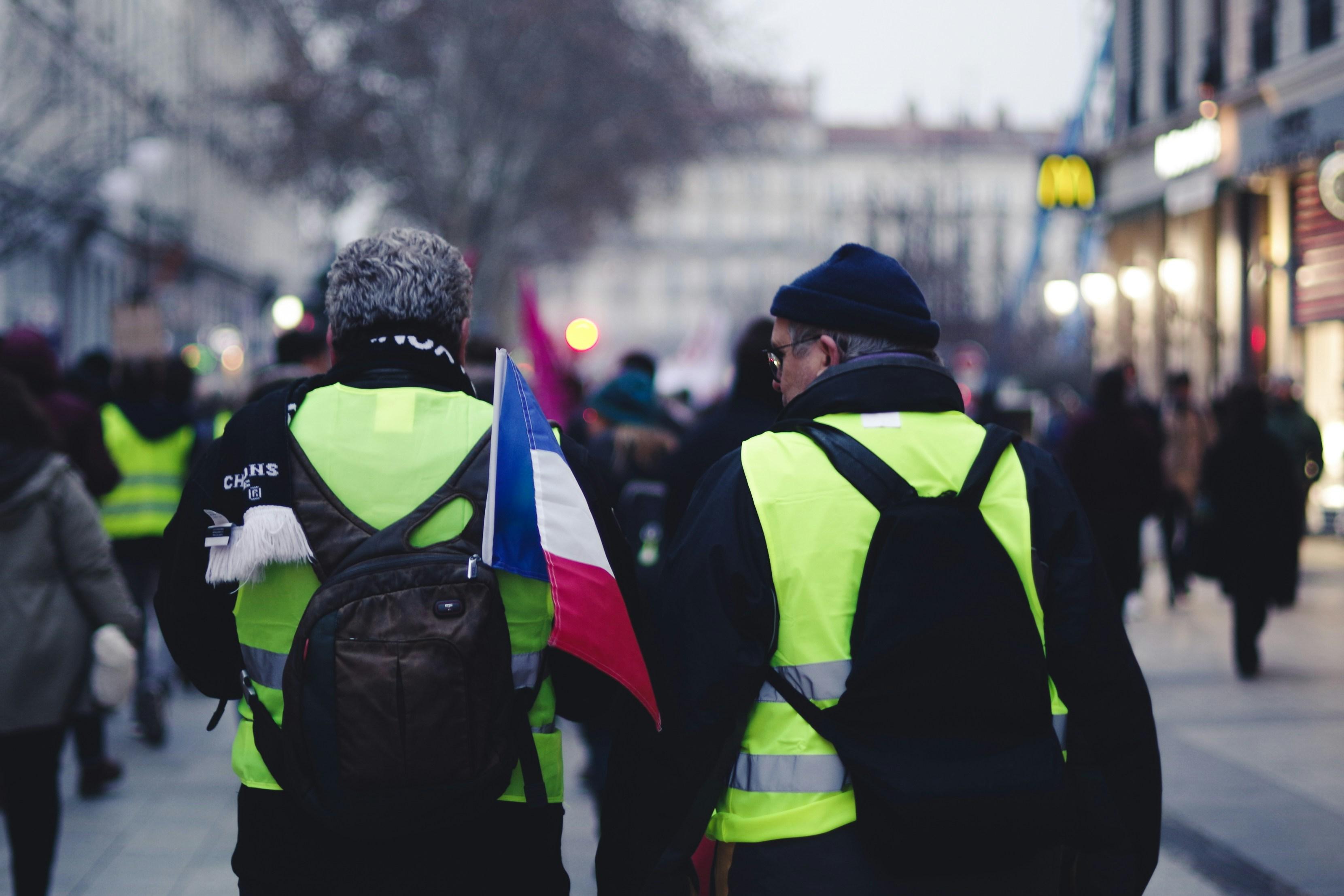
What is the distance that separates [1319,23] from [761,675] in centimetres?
1628

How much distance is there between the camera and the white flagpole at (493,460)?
2.61 m

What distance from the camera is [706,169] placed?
34031mm

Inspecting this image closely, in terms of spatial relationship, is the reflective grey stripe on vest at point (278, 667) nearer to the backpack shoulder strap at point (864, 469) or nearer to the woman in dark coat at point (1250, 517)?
the backpack shoulder strap at point (864, 469)

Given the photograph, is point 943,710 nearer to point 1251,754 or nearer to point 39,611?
point 39,611

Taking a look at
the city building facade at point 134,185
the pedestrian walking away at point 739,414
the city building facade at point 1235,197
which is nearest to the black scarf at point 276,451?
the pedestrian walking away at point 739,414

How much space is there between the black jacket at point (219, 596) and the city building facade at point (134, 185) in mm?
9907

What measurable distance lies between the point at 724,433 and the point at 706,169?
96.0 feet

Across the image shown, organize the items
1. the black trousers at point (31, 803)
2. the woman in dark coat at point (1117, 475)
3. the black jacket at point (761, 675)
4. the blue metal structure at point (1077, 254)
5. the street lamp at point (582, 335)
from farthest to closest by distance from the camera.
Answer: the blue metal structure at point (1077, 254), the street lamp at point (582, 335), the woman in dark coat at point (1117, 475), the black trousers at point (31, 803), the black jacket at point (761, 675)

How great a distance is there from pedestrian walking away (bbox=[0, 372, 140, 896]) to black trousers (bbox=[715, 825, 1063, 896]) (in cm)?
291

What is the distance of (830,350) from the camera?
281cm

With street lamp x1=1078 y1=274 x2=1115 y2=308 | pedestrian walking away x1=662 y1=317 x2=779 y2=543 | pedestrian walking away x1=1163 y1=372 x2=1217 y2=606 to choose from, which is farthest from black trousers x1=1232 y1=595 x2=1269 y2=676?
street lamp x1=1078 y1=274 x2=1115 y2=308

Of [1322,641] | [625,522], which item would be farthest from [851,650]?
[1322,641]

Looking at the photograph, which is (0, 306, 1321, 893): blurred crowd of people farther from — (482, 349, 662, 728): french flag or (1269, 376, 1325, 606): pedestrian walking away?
(482, 349, 662, 728): french flag

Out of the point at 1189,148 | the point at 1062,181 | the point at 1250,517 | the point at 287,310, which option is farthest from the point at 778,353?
the point at 1189,148
